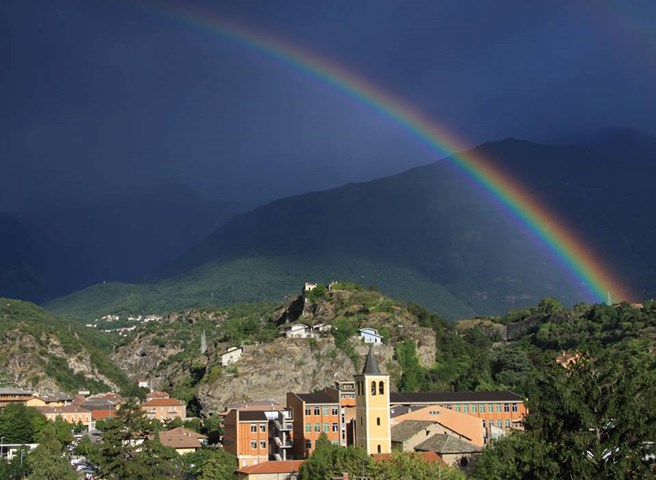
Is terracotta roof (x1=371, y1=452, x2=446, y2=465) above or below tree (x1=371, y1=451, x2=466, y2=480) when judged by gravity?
above

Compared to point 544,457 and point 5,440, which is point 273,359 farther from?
point 544,457

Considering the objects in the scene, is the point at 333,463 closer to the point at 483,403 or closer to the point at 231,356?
the point at 483,403

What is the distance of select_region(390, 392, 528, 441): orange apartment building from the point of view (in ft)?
306

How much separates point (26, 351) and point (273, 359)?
6560cm

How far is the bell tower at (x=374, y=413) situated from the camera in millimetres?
75250

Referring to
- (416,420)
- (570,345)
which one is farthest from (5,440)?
(570,345)

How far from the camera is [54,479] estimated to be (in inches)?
3063

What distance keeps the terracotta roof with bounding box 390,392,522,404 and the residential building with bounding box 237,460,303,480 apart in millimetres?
18885

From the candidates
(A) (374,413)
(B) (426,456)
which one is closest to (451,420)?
(A) (374,413)

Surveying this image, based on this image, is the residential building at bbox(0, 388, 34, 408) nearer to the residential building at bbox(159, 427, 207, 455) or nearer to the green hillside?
the green hillside

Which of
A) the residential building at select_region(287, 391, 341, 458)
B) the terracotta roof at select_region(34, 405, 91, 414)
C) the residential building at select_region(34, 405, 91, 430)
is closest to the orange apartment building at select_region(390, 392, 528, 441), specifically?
the residential building at select_region(287, 391, 341, 458)

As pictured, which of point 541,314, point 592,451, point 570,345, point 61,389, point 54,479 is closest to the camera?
point 592,451

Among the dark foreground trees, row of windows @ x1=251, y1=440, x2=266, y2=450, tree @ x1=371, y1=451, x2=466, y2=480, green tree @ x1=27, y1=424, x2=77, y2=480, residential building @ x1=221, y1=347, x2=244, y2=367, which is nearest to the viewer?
the dark foreground trees

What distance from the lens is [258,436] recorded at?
87.9 m
